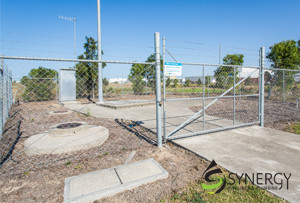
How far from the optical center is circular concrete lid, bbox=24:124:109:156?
3.93 m

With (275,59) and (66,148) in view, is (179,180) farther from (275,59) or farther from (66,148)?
(275,59)

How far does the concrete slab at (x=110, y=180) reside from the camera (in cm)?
249

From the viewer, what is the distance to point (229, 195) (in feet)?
8.28

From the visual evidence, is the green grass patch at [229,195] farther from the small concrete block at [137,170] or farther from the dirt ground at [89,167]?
the small concrete block at [137,170]

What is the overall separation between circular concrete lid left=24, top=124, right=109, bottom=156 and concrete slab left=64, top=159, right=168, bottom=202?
4.07 ft

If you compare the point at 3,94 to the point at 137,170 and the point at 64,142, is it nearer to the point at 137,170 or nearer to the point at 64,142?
the point at 64,142

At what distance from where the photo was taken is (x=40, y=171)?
3293mm

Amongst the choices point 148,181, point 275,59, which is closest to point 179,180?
point 148,181

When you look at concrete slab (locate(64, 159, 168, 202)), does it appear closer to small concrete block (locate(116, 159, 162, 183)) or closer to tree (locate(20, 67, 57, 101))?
small concrete block (locate(116, 159, 162, 183))

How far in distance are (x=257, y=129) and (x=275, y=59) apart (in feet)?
44.5

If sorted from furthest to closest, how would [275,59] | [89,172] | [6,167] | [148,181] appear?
[275,59], [6,167], [89,172], [148,181]

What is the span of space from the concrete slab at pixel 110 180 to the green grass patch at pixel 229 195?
48 cm

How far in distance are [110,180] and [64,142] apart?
1.95m
